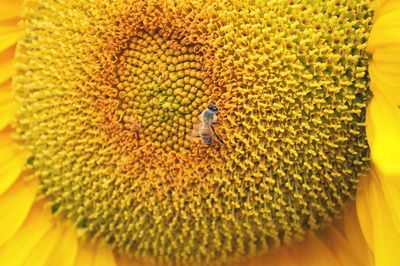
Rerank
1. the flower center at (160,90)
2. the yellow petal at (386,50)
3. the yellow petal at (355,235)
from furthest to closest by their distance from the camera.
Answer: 1. the yellow petal at (355,235)
2. the flower center at (160,90)
3. the yellow petal at (386,50)

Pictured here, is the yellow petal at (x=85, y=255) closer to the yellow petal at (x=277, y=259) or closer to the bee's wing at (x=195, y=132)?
the yellow petal at (x=277, y=259)

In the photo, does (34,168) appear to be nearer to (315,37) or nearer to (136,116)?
(136,116)

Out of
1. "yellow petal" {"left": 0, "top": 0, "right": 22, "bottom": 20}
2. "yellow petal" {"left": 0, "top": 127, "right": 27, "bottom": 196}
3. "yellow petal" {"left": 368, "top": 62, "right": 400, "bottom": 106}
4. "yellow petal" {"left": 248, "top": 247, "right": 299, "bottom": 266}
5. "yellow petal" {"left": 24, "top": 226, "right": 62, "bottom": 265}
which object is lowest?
"yellow petal" {"left": 24, "top": 226, "right": 62, "bottom": 265}

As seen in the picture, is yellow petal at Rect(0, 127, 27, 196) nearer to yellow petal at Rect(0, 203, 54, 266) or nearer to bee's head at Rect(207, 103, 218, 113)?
yellow petal at Rect(0, 203, 54, 266)

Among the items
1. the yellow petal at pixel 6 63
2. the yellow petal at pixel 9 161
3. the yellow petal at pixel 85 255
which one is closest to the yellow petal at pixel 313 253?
the yellow petal at pixel 85 255

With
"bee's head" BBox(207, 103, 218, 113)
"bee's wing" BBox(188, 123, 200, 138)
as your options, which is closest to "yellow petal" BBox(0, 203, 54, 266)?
"bee's wing" BBox(188, 123, 200, 138)

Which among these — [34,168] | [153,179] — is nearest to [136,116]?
[153,179]
